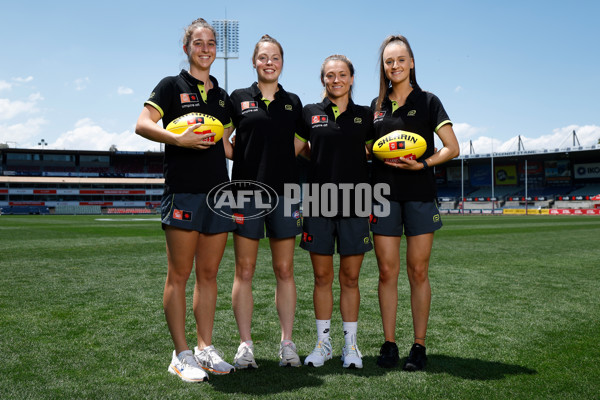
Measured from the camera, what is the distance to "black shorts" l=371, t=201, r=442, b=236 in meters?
3.35

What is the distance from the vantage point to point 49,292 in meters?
6.17

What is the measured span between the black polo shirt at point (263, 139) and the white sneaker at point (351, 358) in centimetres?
122

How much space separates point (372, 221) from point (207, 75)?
1.56m

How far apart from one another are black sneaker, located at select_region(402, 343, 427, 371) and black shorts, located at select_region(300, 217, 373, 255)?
779 mm

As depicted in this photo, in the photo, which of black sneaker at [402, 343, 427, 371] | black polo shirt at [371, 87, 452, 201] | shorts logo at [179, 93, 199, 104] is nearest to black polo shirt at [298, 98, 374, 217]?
black polo shirt at [371, 87, 452, 201]

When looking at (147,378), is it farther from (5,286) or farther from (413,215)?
(5,286)

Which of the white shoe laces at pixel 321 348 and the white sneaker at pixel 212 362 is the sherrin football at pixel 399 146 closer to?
the white shoe laces at pixel 321 348

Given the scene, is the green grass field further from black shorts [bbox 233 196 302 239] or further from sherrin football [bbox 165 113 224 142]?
sherrin football [bbox 165 113 224 142]

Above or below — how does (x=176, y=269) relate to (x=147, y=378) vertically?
above

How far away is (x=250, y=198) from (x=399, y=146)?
1.10 meters

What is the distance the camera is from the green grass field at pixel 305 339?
2875 mm

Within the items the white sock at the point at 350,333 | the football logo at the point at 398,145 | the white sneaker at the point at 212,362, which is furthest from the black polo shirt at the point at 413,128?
the white sneaker at the point at 212,362

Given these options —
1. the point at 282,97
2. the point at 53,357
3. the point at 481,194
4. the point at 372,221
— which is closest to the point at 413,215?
the point at 372,221

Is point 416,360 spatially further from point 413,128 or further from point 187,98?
point 187,98
